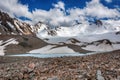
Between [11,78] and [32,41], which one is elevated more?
[32,41]

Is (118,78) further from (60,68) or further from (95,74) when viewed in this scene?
(60,68)

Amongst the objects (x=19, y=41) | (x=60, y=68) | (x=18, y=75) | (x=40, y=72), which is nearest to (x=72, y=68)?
(x=60, y=68)

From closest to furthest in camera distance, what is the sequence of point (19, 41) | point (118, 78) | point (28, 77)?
point (118, 78) < point (28, 77) < point (19, 41)

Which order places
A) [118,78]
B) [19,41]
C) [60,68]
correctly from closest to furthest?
[118,78] → [60,68] → [19,41]

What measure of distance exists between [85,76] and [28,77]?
13.9ft

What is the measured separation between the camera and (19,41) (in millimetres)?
176750

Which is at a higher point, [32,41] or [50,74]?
[32,41]

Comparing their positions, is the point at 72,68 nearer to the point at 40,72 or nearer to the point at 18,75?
the point at 40,72

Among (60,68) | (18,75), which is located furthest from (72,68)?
(18,75)

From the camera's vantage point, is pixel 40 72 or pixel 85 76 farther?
pixel 40 72

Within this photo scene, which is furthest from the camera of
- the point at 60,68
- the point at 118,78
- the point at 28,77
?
the point at 60,68

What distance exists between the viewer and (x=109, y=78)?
18594 millimetres

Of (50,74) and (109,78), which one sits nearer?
(109,78)

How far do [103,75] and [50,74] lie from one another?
390cm
